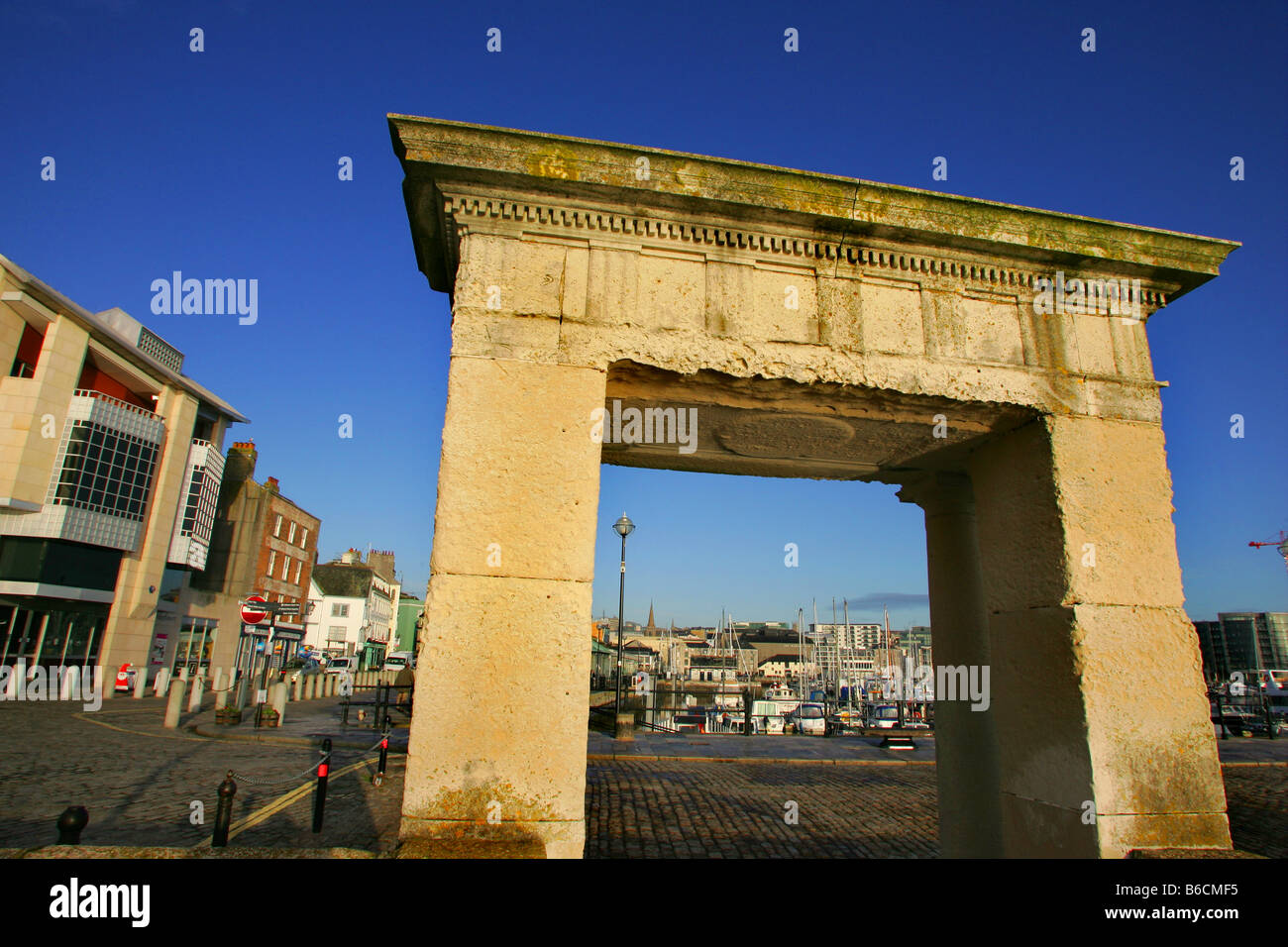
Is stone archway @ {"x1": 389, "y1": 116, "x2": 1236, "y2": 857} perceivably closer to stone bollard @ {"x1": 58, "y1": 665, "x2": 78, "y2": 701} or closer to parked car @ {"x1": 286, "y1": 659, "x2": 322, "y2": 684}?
stone bollard @ {"x1": 58, "y1": 665, "x2": 78, "y2": 701}

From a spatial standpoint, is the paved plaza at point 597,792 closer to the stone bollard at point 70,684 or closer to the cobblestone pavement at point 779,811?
the cobblestone pavement at point 779,811

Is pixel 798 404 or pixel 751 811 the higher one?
pixel 798 404

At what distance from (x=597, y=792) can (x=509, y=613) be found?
7395 millimetres

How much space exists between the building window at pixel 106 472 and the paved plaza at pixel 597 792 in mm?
10240

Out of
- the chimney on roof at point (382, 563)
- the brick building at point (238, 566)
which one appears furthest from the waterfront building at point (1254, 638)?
the brick building at point (238, 566)

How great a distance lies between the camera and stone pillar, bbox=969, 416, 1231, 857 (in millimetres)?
3982

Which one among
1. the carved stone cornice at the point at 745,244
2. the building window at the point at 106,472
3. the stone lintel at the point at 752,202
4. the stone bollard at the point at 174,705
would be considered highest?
the building window at the point at 106,472

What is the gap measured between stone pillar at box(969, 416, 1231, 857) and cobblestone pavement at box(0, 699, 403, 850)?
519 centimetres

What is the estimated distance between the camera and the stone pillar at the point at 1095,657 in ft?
13.1

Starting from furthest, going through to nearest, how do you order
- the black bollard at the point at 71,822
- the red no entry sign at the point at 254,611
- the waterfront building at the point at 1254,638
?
1. the waterfront building at the point at 1254,638
2. the red no entry sign at the point at 254,611
3. the black bollard at the point at 71,822

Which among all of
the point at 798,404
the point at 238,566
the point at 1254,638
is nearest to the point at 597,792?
the point at 798,404

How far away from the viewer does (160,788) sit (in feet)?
31.5

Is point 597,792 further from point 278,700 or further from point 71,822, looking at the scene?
point 278,700
